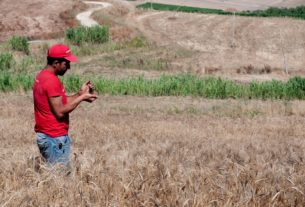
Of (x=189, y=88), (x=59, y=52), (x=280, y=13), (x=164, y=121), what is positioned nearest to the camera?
(x=59, y=52)

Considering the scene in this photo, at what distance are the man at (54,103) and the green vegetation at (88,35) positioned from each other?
28160mm

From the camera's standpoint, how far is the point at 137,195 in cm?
539

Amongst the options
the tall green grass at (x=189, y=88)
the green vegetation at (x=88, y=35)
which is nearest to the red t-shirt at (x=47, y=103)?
the tall green grass at (x=189, y=88)

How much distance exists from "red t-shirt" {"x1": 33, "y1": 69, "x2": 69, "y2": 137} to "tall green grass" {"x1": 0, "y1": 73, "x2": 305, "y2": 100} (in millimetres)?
13812

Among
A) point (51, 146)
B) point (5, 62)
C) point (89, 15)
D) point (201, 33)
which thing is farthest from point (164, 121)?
point (89, 15)

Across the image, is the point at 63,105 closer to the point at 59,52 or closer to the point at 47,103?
the point at 47,103

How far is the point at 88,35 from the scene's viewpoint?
116ft

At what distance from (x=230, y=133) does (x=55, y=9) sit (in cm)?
3237

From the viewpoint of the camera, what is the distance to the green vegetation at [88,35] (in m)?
35.2

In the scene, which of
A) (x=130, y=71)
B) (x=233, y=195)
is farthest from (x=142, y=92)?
(x=233, y=195)

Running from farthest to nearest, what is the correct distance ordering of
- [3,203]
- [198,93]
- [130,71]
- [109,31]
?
[109,31] < [130,71] < [198,93] < [3,203]

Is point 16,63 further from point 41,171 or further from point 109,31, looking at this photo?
point 41,171

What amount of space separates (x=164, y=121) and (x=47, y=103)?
8.32m

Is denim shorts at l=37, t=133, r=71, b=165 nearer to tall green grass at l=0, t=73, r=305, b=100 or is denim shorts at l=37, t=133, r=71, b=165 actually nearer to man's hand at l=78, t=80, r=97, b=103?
man's hand at l=78, t=80, r=97, b=103
